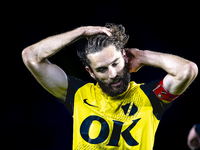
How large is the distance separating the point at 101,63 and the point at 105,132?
1.55 feet

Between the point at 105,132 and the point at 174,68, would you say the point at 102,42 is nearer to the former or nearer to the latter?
the point at 174,68

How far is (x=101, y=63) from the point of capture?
5.24 feet

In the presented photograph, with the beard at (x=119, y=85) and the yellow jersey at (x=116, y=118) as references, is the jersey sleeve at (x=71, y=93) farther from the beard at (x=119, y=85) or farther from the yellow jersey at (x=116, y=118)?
the beard at (x=119, y=85)

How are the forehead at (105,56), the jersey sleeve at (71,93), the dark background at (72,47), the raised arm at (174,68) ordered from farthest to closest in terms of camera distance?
the dark background at (72,47) → the jersey sleeve at (71,93) → the forehead at (105,56) → the raised arm at (174,68)

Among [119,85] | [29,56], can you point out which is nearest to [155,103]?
[119,85]

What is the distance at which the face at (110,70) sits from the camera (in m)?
1.59

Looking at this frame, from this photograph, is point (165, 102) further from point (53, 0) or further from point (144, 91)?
Result: point (53, 0)

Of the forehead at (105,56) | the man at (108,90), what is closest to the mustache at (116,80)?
the man at (108,90)

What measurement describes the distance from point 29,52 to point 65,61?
967 mm

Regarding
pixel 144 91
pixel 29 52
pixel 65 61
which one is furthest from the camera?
pixel 65 61

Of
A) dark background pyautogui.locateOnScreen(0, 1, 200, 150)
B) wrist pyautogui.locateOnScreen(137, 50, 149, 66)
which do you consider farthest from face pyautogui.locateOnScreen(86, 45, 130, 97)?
dark background pyautogui.locateOnScreen(0, 1, 200, 150)

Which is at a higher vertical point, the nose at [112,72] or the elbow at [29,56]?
the elbow at [29,56]

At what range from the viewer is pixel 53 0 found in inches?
102

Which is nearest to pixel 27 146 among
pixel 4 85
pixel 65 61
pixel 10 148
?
pixel 10 148
